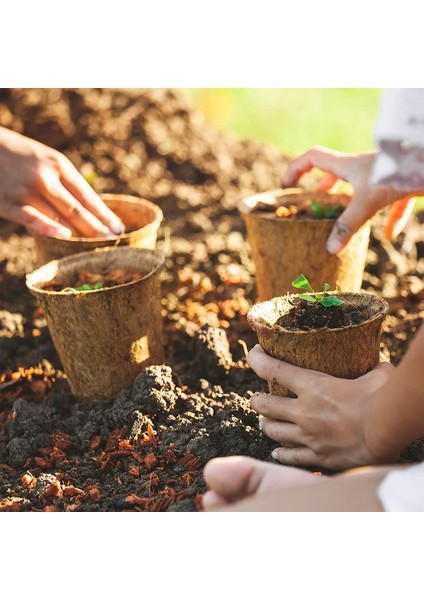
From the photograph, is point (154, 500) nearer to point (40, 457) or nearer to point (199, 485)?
point (199, 485)

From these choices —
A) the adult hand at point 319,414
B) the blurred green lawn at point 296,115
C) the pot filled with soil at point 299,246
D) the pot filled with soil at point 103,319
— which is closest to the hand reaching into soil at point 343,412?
the adult hand at point 319,414

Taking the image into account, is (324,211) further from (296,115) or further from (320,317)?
(296,115)

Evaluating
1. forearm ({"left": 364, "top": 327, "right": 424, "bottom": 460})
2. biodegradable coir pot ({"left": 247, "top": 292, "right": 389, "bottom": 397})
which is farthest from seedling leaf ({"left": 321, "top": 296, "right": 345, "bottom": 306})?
forearm ({"left": 364, "top": 327, "right": 424, "bottom": 460})

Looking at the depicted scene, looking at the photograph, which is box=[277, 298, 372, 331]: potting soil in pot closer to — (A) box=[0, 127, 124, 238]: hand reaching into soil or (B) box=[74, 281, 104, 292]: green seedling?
(B) box=[74, 281, 104, 292]: green seedling

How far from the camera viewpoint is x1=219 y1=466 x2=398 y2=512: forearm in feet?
6.52

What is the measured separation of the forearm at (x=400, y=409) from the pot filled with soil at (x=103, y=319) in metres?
1.13

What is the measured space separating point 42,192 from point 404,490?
226cm

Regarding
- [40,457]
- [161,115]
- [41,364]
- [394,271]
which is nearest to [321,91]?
[161,115]

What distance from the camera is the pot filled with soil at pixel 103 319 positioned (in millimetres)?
2879

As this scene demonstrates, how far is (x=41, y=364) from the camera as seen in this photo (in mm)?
3334

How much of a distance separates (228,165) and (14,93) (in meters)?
1.60

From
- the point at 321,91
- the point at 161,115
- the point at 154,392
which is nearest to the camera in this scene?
the point at 154,392

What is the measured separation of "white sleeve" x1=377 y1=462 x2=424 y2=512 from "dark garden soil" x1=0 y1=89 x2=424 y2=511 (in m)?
0.54

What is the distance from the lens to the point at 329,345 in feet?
7.79
